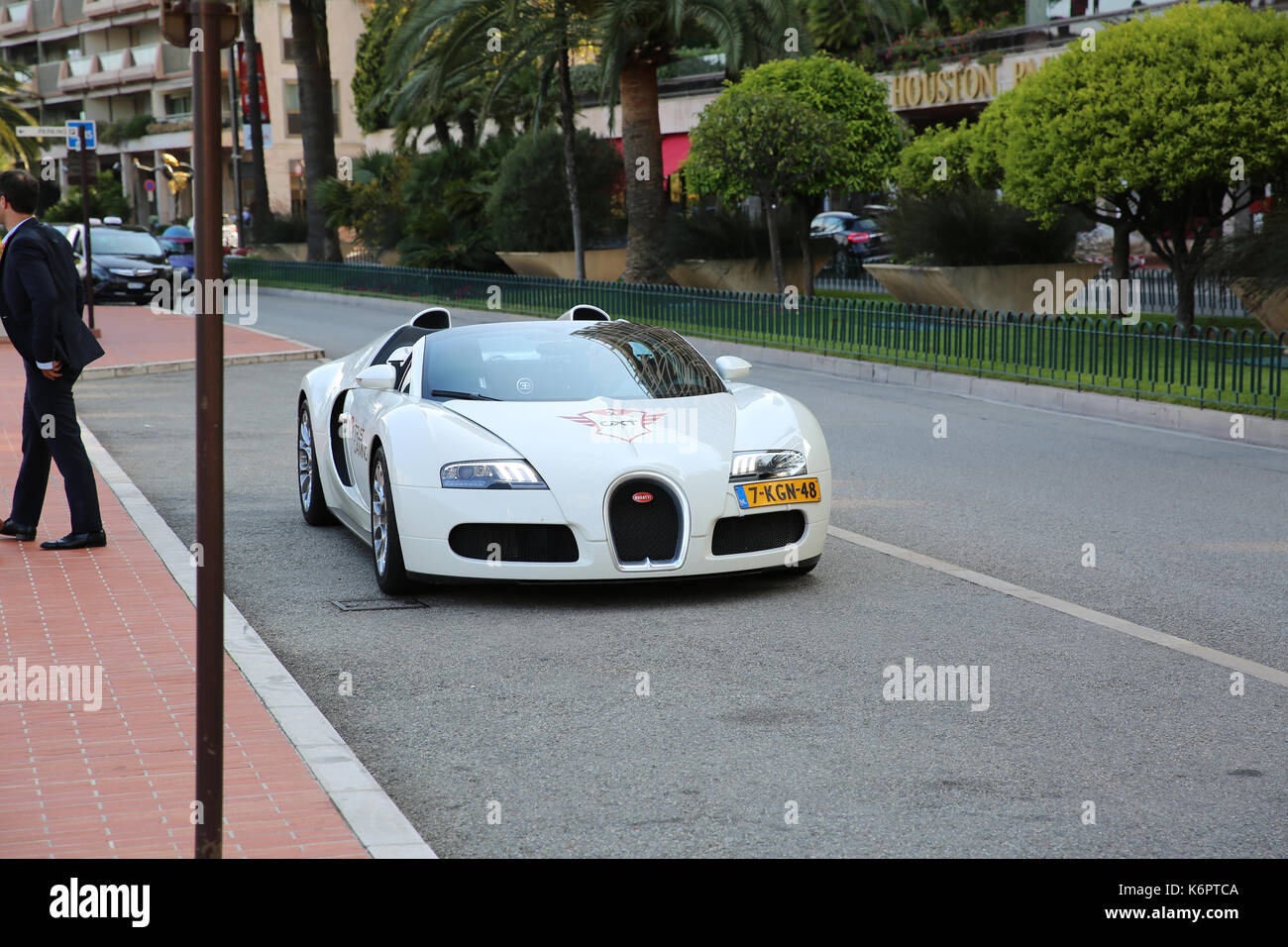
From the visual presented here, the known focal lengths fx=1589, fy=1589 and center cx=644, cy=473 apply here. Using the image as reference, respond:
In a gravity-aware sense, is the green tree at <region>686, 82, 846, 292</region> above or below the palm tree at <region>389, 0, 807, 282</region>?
below

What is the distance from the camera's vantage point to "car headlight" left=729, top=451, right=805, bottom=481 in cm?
748

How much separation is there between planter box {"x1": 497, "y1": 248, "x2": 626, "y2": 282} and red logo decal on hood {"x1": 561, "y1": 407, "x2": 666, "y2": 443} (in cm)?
2811

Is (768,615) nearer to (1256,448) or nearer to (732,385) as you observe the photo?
(732,385)

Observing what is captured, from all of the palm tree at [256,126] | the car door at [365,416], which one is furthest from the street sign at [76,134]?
the palm tree at [256,126]

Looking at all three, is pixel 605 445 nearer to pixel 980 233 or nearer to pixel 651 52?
pixel 980 233

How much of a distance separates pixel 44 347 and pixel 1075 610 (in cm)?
527

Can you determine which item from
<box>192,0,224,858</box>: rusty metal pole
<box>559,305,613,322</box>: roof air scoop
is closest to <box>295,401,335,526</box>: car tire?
<box>559,305,613,322</box>: roof air scoop

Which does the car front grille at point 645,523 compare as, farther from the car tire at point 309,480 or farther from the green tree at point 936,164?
the green tree at point 936,164

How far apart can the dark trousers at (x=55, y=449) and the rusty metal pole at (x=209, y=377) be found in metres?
5.05

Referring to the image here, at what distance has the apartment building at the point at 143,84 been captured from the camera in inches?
3253

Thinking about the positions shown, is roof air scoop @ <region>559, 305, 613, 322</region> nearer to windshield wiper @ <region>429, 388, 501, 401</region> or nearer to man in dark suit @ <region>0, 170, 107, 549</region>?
windshield wiper @ <region>429, 388, 501, 401</region>

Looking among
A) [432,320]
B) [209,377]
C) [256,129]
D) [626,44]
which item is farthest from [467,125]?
[209,377]
